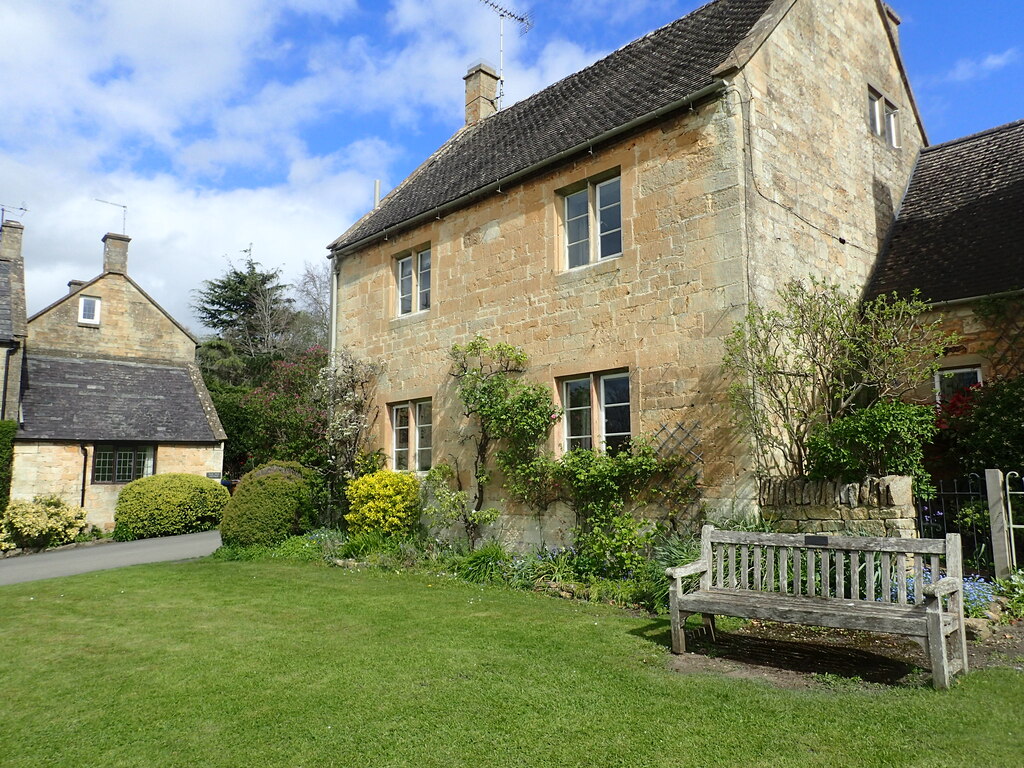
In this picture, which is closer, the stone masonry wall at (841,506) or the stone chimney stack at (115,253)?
the stone masonry wall at (841,506)

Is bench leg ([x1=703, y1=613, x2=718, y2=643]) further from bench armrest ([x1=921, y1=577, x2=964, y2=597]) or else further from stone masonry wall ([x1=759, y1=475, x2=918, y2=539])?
stone masonry wall ([x1=759, y1=475, x2=918, y2=539])

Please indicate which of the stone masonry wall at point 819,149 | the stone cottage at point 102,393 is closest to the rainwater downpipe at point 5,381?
the stone cottage at point 102,393

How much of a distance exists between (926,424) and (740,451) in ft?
7.20

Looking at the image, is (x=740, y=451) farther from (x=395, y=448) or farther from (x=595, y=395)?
(x=395, y=448)

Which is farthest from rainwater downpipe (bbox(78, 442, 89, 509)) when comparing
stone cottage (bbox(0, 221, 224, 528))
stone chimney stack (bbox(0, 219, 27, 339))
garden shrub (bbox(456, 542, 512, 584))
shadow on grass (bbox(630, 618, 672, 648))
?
shadow on grass (bbox(630, 618, 672, 648))

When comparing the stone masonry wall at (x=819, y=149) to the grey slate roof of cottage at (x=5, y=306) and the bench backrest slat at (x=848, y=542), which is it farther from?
the grey slate roof of cottage at (x=5, y=306)

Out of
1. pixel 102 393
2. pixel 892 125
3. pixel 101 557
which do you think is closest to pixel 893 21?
pixel 892 125

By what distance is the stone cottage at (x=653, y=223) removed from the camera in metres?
9.41

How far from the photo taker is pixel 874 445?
8.07 meters

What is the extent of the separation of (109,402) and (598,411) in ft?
59.5

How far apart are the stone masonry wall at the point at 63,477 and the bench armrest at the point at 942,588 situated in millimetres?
20789

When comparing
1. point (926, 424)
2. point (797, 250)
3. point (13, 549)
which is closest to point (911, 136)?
point (797, 250)

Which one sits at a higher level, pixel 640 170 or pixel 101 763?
pixel 640 170

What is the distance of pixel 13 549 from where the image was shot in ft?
57.9
